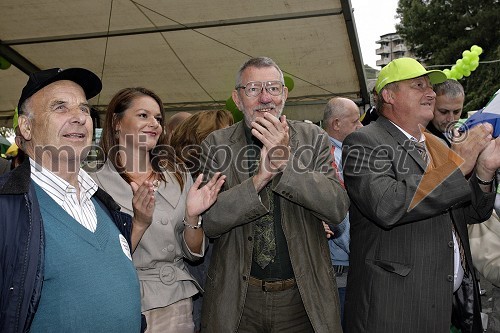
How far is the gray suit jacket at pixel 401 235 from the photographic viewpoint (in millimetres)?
2314

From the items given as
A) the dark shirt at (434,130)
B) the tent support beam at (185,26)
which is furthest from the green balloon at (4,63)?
the dark shirt at (434,130)

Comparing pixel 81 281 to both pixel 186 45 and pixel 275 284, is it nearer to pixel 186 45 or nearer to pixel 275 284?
pixel 275 284

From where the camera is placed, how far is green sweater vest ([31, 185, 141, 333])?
1661 millimetres

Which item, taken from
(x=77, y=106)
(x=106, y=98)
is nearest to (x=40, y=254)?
(x=77, y=106)

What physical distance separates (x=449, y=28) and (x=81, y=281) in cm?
3099

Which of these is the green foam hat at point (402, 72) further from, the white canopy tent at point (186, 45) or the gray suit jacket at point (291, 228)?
the white canopy tent at point (186, 45)

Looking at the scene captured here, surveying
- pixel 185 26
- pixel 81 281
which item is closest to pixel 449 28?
pixel 185 26

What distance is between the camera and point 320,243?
2.52 meters

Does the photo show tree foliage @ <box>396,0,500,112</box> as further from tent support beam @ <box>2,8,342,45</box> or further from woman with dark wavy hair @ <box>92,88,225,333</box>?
woman with dark wavy hair @ <box>92,88,225,333</box>

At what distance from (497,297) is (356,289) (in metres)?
1.67

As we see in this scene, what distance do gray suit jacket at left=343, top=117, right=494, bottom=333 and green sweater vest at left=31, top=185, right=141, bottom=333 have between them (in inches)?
47.5

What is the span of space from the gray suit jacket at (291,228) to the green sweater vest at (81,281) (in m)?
0.56

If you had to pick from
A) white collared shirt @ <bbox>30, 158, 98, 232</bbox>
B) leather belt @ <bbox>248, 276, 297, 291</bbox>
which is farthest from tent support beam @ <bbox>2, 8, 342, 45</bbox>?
white collared shirt @ <bbox>30, 158, 98, 232</bbox>

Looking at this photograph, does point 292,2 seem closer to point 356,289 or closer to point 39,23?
point 39,23
